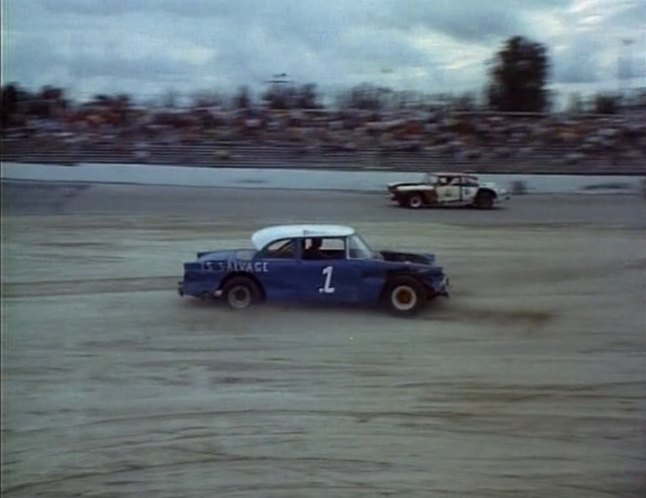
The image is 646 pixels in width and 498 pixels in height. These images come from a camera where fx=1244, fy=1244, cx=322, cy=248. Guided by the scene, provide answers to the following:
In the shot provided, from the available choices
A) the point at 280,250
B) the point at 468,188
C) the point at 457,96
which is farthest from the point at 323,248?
the point at 457,96

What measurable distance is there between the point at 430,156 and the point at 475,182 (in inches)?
7.5

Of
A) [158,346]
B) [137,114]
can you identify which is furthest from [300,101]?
[158,346]

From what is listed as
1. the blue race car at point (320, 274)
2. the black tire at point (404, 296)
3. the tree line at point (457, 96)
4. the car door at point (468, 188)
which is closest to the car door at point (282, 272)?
the blue race car at point (320, 274)

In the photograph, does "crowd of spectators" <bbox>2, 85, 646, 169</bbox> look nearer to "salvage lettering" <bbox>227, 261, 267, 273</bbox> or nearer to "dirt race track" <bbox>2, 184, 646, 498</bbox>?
"dirt race track" <bbox>2, 184, 646, 498</bbox>

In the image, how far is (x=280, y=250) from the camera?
4.52 metres

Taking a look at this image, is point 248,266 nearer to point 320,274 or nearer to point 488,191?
point 320,274

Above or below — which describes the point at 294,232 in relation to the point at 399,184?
below

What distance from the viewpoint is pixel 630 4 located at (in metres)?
4.45

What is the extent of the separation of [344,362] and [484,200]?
0.78 m

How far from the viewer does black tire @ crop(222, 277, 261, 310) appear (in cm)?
452

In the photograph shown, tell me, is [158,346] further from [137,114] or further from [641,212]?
[641,212]

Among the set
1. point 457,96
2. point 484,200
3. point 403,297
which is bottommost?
point 403,297

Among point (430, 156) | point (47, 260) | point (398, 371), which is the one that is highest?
point (430, 156)

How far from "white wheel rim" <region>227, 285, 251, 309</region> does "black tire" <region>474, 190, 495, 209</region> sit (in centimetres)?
90
